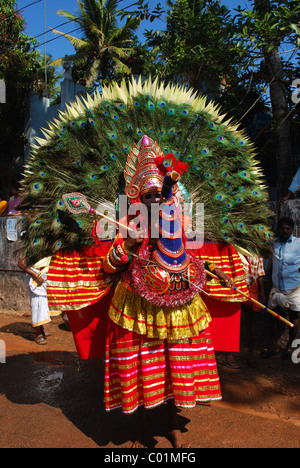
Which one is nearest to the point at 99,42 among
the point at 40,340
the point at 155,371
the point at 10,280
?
the point at 10,280


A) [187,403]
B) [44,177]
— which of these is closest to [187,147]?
[44,177]

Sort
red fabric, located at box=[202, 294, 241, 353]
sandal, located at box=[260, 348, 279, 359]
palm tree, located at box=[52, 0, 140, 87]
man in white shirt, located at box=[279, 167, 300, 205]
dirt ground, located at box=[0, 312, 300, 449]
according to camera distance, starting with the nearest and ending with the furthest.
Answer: dirt ground, located at box=[0, 312, 300, 449], red fabric, located at box=[202, 294, 241, 353], sandal, located at box=[260, 348, 279, 359], man in white shirt, located at box=[279, 167, 300, 205], palm tree, located at box=[52, 0, 140, 87]

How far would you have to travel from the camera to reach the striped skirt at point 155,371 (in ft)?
9.43

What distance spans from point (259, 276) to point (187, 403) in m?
2.46

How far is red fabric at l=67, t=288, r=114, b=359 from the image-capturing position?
132 inches

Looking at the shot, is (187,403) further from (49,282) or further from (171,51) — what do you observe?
(171,51)

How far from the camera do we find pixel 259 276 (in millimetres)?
4910

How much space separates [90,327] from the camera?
3377mm

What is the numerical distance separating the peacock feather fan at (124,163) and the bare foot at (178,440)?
5.33ft

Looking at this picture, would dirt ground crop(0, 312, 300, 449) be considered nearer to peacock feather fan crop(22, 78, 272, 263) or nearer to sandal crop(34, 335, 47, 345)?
sandal crop(34, 335, 47, 345)

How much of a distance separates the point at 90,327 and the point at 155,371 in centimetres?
76

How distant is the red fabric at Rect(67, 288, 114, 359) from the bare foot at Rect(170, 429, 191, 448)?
90 centimetres

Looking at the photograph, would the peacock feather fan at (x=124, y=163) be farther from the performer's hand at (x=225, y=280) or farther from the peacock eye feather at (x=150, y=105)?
the performer's hand at (x=225, y=280)

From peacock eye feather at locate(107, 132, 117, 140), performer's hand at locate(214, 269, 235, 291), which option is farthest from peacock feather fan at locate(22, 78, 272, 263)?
performer's hand at locate(214, 269, 235, 291)
